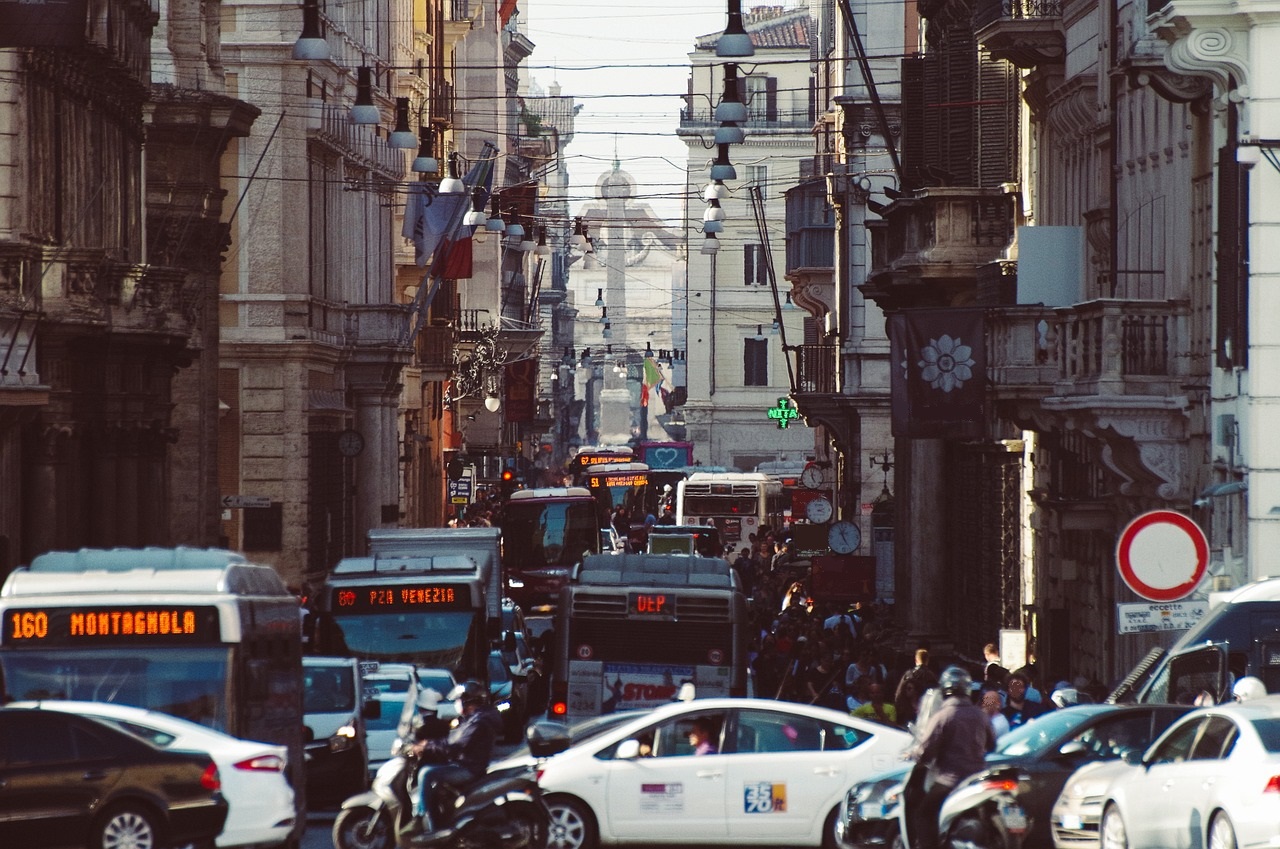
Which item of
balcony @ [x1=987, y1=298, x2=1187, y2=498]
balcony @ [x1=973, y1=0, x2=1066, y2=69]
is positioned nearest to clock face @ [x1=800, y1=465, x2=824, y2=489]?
balcony @ [x1=973, y1=0, x2=1066, y2=69]

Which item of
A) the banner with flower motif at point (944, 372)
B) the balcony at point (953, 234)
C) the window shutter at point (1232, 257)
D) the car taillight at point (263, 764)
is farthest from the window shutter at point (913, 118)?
the car taillight at point (263, 764)

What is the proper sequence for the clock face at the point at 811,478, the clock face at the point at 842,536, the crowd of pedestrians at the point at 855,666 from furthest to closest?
the clock face at the point at 811,478, the clock face at the point at 842,536, the crowd of pedestrians at the point at 855,666

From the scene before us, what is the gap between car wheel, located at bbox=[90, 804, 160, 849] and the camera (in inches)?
662

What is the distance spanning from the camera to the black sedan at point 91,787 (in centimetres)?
1659

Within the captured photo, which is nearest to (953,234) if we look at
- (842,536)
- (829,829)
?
(842,536)

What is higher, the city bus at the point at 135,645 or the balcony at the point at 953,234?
the balcony at the point at 953,234

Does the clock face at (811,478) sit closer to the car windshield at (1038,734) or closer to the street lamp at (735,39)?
the street lamp at (735,39)

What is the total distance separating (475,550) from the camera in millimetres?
39562

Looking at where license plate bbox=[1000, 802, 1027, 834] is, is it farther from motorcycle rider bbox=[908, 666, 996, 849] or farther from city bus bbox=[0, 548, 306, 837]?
city bus bbox=[0, 548, 306, 837]

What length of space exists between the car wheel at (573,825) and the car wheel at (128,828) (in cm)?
342

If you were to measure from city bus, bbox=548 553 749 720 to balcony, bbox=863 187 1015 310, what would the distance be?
7.13m

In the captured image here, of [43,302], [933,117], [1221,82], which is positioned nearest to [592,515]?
[933,117]

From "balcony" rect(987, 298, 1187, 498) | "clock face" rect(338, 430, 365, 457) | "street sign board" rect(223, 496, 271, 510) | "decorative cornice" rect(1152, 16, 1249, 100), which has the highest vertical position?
"decorative cornice" rect(1152, 16, 1249, 100)

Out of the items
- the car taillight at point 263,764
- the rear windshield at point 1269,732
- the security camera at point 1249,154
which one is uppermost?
the security camera at point 1249,154
